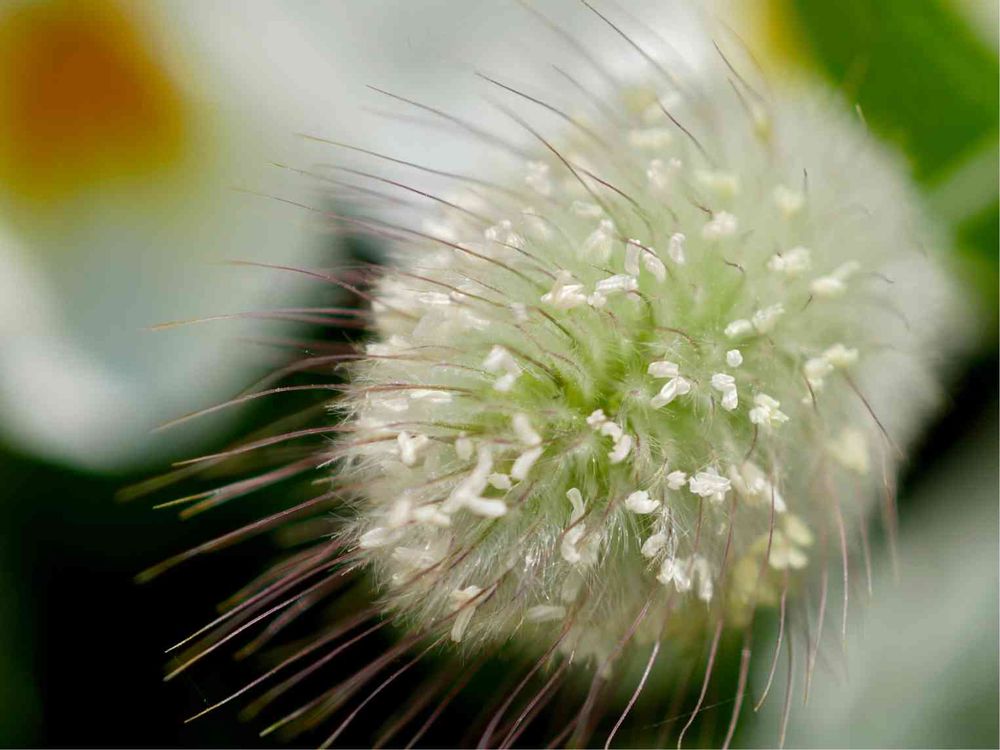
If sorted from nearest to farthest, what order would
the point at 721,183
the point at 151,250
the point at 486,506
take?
the point at 486,506, the point at 721,183, the point at 151,250

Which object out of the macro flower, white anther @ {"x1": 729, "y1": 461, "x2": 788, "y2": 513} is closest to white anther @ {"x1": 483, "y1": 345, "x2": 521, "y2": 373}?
the macro flower

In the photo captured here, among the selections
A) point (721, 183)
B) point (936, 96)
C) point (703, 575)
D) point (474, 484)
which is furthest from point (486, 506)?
point (936, 96)

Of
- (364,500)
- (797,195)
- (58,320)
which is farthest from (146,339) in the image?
(797,195)

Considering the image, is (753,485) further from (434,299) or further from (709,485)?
(434,299)

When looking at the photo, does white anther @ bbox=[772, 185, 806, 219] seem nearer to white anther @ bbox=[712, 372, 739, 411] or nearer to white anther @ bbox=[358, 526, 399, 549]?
white anther @ bbox=[712, 372, 739, 411]

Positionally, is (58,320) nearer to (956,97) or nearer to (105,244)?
(105,244)

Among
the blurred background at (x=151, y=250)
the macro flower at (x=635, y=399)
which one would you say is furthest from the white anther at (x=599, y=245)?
the blurred background at (x=151, y=250)
